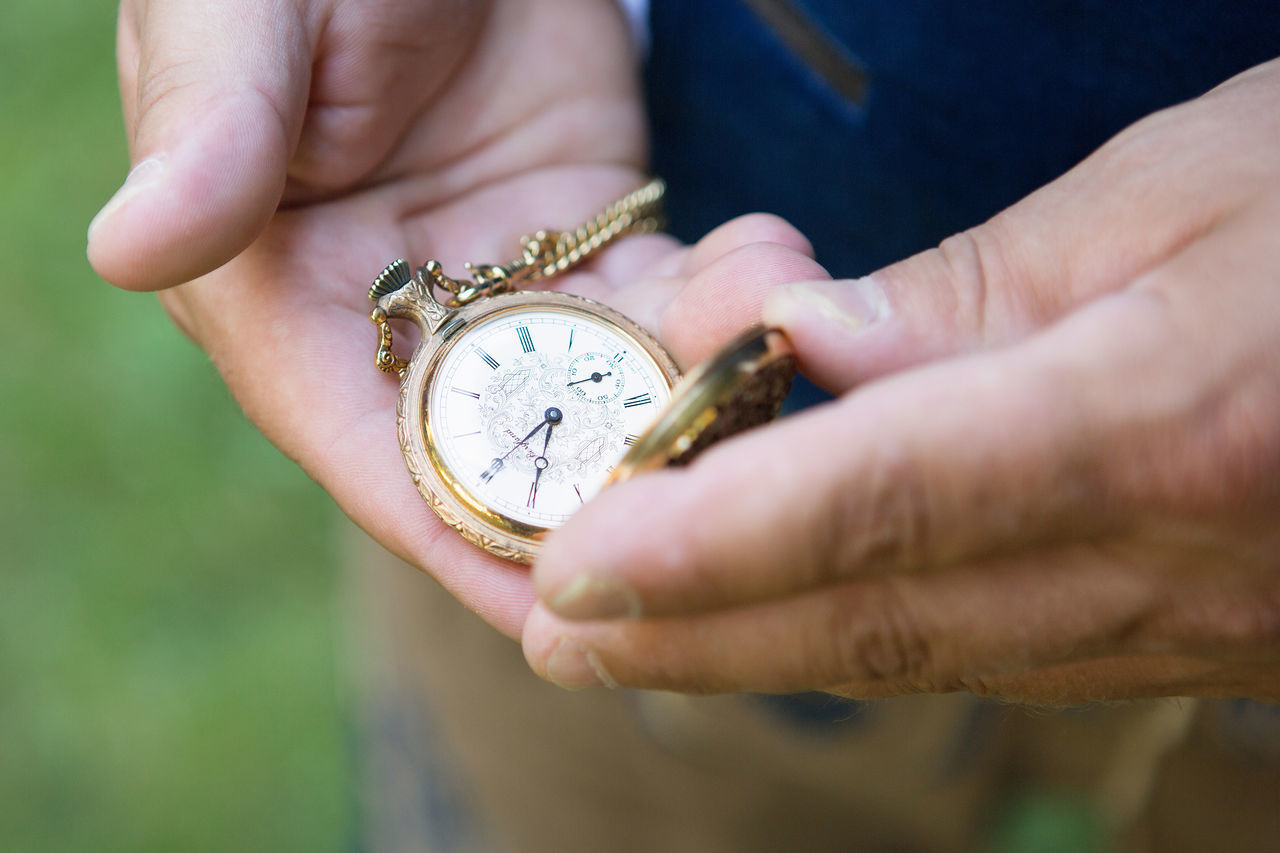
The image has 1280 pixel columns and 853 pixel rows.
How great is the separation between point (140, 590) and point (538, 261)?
10.3 ft

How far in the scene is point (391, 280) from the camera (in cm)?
256

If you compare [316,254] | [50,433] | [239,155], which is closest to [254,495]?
[50,433]

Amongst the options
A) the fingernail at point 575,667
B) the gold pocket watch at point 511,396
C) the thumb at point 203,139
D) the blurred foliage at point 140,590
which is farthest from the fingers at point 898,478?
the blurred foliage at point 140,590

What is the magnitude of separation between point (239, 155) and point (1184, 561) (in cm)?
207

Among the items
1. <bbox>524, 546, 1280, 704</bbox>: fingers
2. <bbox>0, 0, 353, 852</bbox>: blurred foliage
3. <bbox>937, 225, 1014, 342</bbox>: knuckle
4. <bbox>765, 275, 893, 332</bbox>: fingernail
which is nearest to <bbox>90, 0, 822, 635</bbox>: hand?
<bbox>765, 275, 893, 332</bbox>: fingernail

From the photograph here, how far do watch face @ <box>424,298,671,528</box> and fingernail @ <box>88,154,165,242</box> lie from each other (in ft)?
2.52

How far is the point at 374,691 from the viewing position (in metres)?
4.54

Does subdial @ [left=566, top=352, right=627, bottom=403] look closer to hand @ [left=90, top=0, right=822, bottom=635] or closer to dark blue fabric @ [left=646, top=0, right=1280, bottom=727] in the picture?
hand @ [left=90, top=0, right=822, bottom=635]

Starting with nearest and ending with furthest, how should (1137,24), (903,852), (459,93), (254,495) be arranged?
(1137,24) → (459,93) → (903,852) → (254,495)

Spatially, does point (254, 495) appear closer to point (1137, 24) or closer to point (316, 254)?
point (316, 254)

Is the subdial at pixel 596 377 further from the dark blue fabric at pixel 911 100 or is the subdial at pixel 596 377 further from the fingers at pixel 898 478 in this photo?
the dark blue fabric at pixel 911 100

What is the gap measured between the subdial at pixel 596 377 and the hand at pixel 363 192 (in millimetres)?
170

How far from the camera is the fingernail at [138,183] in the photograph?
2.08 meters

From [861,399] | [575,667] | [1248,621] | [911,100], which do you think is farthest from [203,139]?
[1248,621]
